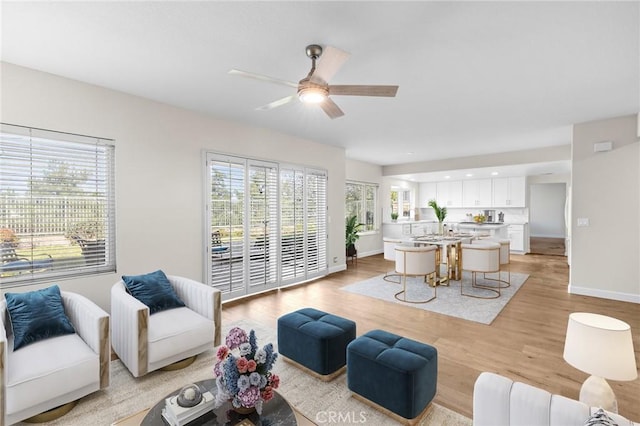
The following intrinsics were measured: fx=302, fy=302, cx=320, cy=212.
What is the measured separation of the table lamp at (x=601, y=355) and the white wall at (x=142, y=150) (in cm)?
416

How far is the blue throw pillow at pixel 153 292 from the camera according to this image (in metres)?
2.96

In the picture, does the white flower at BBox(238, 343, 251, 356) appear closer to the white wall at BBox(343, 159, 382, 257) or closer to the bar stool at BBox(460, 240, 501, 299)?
the bar stool at BBox(460, 240, 501, 299)

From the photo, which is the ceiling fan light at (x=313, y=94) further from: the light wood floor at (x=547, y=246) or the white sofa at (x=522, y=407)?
the light wood floor at (x=547, y=246)

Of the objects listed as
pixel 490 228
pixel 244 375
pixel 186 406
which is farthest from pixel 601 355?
pixel 490 228

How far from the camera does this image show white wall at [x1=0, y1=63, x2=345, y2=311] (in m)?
3.09

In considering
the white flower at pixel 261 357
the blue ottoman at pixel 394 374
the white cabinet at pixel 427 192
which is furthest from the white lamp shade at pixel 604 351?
the white cabinet at pixel 427 192

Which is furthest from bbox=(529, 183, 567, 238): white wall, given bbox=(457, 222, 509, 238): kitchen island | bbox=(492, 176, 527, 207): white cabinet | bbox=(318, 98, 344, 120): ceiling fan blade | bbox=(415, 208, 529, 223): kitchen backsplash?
bbox=(318, 98, 344, 120): ceiling fan blade

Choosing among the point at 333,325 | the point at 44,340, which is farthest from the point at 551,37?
the point at 44,340

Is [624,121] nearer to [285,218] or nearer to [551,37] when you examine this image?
[551,37]

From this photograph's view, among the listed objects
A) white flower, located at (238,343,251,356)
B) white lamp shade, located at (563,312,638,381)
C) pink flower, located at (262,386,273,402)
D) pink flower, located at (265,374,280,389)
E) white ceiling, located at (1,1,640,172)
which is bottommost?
pink flower, located at (262,386,273,402)

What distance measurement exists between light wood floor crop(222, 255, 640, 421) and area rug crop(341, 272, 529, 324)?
14 cm

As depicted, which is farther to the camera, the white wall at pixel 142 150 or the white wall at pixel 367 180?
the white wall at pixel 367 180

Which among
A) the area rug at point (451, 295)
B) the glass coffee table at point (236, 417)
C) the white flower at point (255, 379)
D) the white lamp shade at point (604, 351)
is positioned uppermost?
the white lamp shade at point (604, 351)

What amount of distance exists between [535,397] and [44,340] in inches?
128
